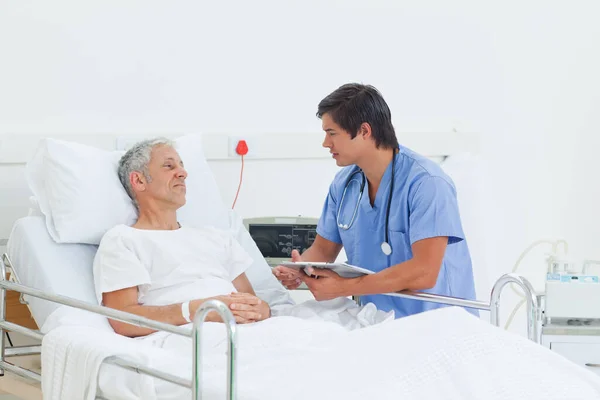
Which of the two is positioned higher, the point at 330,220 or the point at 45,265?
the point at 330,220

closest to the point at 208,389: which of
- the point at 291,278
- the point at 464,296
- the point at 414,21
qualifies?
the point at 291,278

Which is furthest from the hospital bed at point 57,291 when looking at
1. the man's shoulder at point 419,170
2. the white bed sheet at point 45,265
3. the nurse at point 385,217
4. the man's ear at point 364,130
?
the man's ear at point 364,130

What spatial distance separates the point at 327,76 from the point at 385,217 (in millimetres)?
1114

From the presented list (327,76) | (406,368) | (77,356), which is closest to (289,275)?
(77,356)

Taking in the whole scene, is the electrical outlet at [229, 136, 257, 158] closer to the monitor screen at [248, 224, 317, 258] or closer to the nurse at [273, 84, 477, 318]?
the monitor screen at [248, 224, 317, 258]

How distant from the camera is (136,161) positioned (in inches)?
116

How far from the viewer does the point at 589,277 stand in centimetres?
284

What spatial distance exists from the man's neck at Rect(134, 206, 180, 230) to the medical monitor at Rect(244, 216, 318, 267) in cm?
60

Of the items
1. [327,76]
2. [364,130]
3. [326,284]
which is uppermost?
[327,76]

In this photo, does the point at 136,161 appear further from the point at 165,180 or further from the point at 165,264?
the point at 165,264

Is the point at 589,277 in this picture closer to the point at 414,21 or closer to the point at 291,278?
the point at 291,278

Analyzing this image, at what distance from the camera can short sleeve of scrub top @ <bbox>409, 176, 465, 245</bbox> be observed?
279cm

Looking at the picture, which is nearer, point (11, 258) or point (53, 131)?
point (11, 258)

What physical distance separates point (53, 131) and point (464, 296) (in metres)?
1.53
